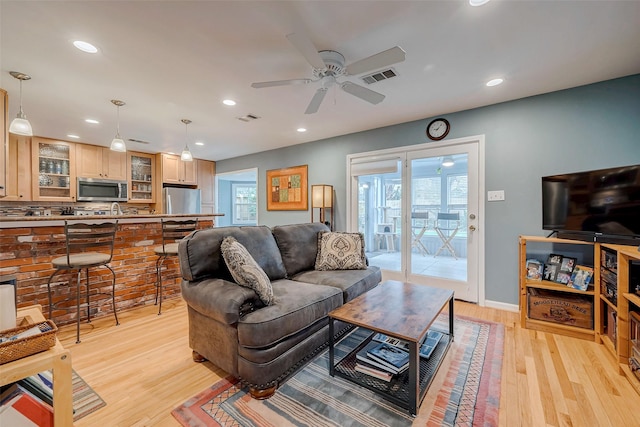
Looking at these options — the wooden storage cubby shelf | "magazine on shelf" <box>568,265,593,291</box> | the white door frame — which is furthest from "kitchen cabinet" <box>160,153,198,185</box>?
"magazine on shelf" <box>568,265,593,291</box>

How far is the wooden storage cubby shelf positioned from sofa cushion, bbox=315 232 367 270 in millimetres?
1565

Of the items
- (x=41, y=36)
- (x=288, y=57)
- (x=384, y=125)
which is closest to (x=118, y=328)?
(x=41, y=36)

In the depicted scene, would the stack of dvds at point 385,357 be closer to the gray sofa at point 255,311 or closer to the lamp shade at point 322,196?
the gray sofa at point 255,311

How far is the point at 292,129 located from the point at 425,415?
3.68 metres

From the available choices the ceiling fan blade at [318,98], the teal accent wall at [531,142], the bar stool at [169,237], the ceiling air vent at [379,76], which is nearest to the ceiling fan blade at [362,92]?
the ceiling fan blade at [318,98]

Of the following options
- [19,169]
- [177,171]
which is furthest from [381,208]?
[19,169]

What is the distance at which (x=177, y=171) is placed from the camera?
5883 millimetres

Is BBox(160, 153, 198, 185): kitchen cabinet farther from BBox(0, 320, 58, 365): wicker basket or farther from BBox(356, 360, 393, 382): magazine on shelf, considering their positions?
BBox(356, 360, 393, 382): magazine on shelf

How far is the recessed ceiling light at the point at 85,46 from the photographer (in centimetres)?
192

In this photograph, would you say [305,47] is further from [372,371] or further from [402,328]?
[372,371]

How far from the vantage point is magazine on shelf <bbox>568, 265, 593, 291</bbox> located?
228cm

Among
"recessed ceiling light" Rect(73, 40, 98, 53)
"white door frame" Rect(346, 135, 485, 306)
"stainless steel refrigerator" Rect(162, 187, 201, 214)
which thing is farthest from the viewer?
"stainless steel refrigerator" Rect(162, 187, 201, 214)

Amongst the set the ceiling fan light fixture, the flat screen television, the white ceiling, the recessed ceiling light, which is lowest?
the flat screen television

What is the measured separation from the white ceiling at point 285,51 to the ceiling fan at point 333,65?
0.31ft
